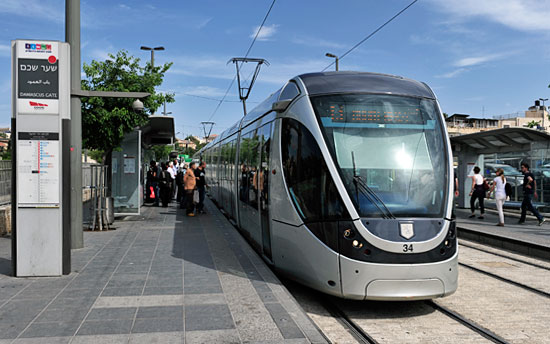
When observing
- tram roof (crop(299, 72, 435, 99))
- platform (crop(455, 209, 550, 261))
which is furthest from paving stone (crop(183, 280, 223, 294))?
platform (crop(455, 209, 550, 261))

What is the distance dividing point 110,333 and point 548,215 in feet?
46.0

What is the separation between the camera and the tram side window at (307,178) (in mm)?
6117

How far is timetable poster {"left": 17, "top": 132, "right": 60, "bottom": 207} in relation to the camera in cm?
691

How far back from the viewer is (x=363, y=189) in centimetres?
606

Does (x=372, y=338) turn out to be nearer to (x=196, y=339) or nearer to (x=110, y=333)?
(x=196, y=339)

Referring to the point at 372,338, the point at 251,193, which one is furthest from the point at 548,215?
the point at 372,338

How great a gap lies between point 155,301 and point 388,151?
10.5 feet

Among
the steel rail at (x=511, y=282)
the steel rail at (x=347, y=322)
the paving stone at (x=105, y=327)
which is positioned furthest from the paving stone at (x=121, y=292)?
the steel rail at (x=511, y=282)

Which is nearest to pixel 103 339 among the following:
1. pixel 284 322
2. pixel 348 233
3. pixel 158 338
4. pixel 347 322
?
pixel 158 338

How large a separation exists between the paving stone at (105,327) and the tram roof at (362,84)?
141 inches

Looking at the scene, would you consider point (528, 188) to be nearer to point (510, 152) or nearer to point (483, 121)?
point (510, 152)

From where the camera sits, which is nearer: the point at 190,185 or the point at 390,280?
the point at 390,280

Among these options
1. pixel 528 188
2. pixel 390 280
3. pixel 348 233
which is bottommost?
pixel 390 280

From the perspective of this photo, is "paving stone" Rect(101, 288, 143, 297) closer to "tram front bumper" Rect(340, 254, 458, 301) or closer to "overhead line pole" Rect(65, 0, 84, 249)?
"tram front bumper" Rect(340, 254, 458, 301)
